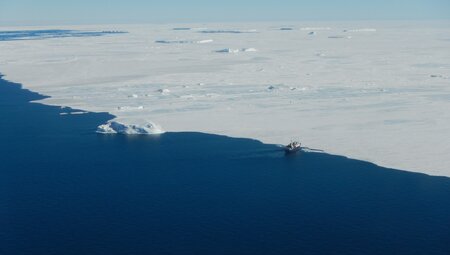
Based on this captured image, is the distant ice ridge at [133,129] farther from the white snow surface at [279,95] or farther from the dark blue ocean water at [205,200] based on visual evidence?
the dark blue ocean water at [205,200]

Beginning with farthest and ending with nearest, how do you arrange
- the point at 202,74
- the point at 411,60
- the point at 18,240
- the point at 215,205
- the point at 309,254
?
the point at 411,60 → the point at 202,74 → the point at 215,205 → the point at 18,240 → the point at 309,254

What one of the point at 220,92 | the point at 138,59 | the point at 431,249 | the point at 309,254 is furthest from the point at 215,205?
the point at 138,59

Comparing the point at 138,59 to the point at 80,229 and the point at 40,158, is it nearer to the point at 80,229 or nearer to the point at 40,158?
the point at 40,158

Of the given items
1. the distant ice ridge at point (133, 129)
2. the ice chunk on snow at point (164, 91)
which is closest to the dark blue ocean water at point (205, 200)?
the distant ice ridge at point (133, 129)

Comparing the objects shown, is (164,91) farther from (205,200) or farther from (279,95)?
(205,200)

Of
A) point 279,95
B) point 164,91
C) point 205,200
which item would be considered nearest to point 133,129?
point 205,200
